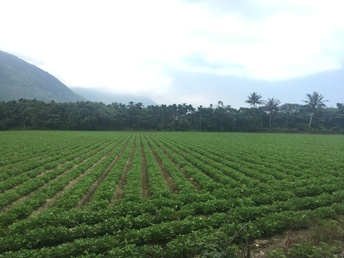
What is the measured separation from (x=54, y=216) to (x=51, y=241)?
174 cm

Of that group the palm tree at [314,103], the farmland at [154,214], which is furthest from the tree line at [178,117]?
the farmland at [154,214]

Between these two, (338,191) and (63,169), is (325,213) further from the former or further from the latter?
(63,169)

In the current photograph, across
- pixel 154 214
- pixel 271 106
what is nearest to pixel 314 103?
pixel 271 106

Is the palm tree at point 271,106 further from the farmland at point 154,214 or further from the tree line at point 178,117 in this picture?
the farmland at point 154,214

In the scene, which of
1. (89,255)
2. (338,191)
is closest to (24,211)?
(89,255)

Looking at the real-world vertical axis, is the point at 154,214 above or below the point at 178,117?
below

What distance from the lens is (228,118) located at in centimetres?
12438

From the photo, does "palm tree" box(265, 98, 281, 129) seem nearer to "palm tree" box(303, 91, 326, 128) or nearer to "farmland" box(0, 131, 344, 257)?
"palm tree" box(303, 91, 326, 128)

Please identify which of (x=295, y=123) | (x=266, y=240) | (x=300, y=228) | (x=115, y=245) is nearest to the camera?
(x=115, y=245)

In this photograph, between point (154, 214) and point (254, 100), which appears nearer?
point (154, 214)

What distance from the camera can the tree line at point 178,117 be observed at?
364ft

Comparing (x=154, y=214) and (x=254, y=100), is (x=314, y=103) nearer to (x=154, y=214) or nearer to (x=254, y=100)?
(x=254, y=100)

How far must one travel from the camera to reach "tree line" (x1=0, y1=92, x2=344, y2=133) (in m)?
111

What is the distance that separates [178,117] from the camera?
139 m
